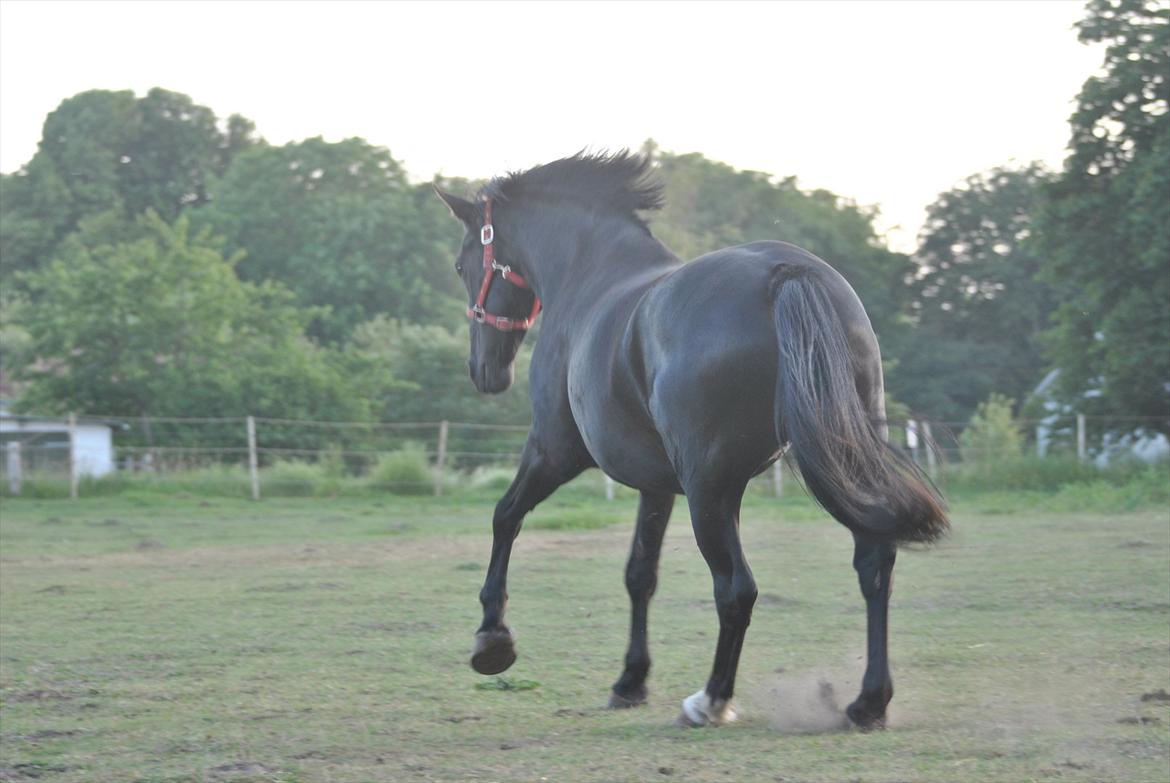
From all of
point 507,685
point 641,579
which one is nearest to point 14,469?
point 507,685

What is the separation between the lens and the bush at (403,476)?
2364 centimetres

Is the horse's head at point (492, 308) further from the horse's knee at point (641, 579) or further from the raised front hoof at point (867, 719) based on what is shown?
the raised front hoof at point (867, 719)

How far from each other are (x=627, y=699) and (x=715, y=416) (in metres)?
1.59

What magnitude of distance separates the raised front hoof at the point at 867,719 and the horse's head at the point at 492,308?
2878 millimetres

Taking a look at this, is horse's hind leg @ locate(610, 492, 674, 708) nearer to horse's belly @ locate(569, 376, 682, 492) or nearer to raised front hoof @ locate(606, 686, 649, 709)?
raised front hoof @ locate(606, 686, 649, 709)

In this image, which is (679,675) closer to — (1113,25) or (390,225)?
(1113,25)

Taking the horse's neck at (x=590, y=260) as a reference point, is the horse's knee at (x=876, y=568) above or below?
below

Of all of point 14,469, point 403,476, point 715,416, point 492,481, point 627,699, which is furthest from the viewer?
point 492,481

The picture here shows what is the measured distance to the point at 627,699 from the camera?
568cm

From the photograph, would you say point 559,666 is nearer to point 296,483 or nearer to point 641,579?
point 641,579

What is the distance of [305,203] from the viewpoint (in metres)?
55.8

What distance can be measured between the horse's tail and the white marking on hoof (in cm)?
95

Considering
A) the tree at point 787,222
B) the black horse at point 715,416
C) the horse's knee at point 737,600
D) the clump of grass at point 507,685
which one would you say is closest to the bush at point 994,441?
the clump of grass at point 507,685

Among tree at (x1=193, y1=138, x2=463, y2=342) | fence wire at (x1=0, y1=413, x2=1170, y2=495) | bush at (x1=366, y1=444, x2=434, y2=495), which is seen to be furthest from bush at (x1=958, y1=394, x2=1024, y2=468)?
tree at (x1=193, y1=138, x2=463, y2=342)
